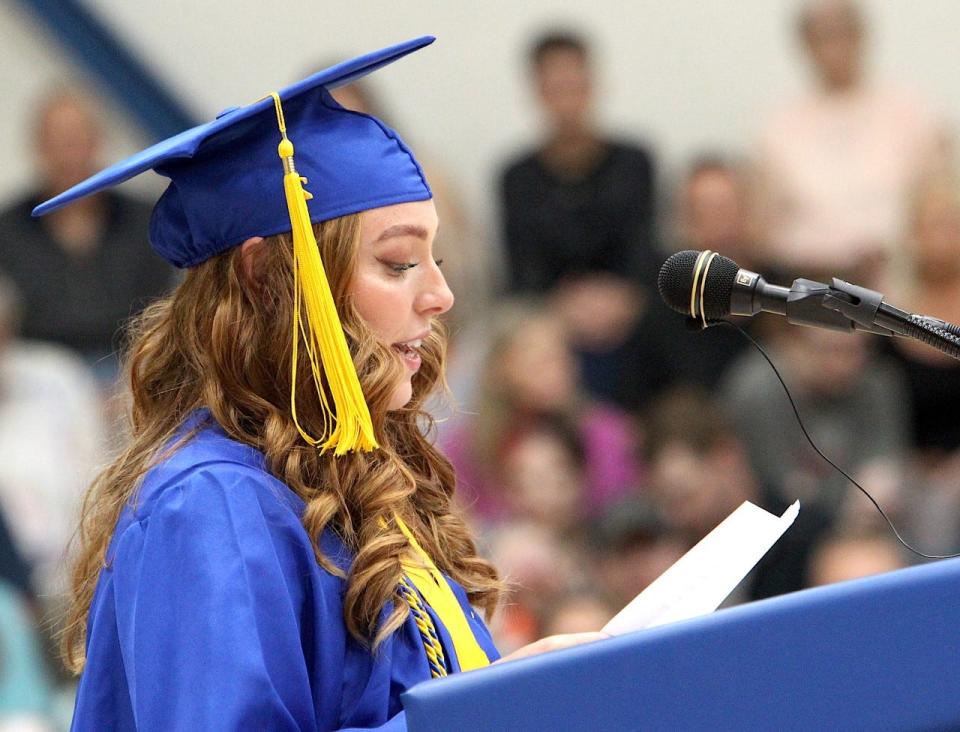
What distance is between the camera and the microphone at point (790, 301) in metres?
1.67

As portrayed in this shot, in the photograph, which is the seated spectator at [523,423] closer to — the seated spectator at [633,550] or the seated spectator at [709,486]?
the seated spectator at [709,486]

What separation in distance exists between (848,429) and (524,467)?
992 mm

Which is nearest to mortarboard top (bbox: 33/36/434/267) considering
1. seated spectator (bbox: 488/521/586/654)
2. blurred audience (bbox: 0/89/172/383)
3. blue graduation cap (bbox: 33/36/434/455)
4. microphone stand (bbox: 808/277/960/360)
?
blue graduation cap (bbox: 33/36/434/455)

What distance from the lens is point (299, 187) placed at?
1.86 metres

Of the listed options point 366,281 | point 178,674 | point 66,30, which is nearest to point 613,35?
point 66,30

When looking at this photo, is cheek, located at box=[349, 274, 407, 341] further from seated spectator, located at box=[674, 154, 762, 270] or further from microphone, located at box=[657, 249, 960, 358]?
seated spectator, located at box=[674, 154, 762, 270]

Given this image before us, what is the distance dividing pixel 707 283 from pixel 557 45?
391 cm

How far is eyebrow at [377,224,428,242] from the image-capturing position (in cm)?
194

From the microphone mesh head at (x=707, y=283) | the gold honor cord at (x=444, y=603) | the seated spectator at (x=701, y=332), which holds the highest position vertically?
the microphone mesh head at (x=707, y=283)

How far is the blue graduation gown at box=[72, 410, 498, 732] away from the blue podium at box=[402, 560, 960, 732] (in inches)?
14.0

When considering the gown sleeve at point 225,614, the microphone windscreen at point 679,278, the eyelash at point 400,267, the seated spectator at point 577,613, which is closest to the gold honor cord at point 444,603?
the gown sleeve at point 225,614

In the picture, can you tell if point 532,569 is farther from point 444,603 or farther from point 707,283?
point 707,283

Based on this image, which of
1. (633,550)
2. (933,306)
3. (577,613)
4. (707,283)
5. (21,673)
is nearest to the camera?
(707,283)

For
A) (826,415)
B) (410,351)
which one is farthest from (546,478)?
(410,351)
